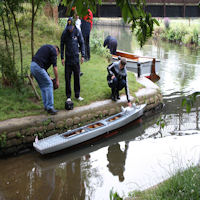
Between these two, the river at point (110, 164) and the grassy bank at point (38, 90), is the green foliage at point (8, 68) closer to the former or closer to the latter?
the grassy bank at point (38, 90)

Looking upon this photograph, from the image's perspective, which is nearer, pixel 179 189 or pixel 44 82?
pixel 179 189

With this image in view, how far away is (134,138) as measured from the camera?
22.8 feet

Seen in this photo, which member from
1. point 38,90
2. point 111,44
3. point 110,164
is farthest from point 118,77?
point 111,44

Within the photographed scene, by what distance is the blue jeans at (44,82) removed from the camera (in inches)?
248

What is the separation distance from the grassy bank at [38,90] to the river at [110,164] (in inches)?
45.3

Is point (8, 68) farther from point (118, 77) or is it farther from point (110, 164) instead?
point (110, 164)

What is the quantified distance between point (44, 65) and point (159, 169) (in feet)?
11.1

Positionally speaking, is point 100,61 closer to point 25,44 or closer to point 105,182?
point 25,44

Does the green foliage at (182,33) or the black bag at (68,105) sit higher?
the green foliage at (182,33)

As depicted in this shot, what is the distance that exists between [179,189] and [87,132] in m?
3.09

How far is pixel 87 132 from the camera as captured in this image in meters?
6.34

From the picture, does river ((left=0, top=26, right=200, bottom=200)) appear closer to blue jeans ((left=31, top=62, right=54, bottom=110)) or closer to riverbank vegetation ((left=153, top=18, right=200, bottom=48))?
blue jeans ((left=31, top=62, right=54, bottom=110))

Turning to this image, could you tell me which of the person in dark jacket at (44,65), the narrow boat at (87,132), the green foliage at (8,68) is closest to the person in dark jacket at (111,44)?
the narrow boat at (87,132)

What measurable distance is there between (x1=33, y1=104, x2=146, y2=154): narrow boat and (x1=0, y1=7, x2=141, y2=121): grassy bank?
0.81m
